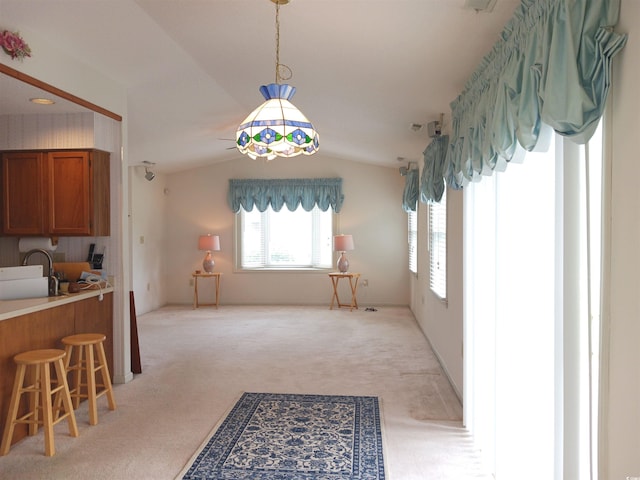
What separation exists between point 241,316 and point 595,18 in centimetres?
666

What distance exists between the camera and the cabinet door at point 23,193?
4.12 meters

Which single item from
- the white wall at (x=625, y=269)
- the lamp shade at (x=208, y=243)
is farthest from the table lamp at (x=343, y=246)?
the white wall at (x=625, y=269)

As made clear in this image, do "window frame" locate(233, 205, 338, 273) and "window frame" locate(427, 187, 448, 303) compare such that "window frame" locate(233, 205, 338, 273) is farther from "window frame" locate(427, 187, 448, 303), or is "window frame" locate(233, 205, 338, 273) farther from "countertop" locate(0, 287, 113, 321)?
"countertop" locate(0, 287, 113, 321)

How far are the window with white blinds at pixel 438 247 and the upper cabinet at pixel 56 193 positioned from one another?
10.4 feet

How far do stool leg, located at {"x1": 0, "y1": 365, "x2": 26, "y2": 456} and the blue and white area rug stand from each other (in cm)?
113

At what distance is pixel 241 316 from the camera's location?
7.41 metres

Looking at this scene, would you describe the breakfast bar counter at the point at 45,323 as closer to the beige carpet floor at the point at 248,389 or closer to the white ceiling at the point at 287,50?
the beige carpet floor at the point at 248,389

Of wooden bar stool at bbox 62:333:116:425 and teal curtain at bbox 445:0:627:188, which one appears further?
wooden bar stool at bbox 62:333:116:425

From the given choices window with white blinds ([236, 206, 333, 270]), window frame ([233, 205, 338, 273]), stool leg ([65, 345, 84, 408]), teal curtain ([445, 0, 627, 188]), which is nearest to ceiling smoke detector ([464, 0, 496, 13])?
teal curtain ([445, 0, 627, 188])

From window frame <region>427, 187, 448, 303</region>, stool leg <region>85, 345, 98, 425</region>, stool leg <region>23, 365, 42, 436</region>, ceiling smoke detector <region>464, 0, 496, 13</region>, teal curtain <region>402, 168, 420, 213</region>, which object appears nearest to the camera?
ceiling smoke detector <region>464, 0, 496, 13</region>

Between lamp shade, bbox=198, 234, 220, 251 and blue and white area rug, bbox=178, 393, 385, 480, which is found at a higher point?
lamp shade, bbox=198, 234, 220, 251

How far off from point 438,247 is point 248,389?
2.57m

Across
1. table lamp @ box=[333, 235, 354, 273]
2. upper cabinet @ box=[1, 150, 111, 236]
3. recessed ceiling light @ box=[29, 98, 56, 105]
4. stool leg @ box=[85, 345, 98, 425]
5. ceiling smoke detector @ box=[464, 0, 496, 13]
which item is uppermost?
recessed ceiling light @ box=[29, 98, 56, 105]

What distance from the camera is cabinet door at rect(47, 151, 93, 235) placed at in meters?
4.00
